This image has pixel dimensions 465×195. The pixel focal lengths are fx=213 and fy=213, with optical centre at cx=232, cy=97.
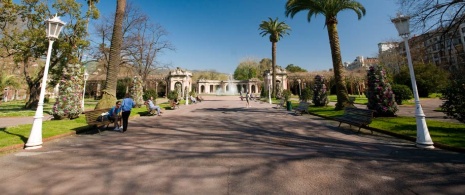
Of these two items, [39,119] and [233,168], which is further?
[39,119]

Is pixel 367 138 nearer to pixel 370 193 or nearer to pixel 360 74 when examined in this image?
pixel 370 193

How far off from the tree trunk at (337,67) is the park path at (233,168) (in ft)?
30.3

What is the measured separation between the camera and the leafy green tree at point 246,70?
8519cm

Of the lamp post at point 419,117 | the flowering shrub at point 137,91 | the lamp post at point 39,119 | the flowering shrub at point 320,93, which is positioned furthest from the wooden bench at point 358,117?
the flowering shrub at point 137,91

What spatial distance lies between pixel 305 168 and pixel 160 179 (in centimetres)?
255

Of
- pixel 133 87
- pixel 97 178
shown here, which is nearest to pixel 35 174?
pixel 97 178

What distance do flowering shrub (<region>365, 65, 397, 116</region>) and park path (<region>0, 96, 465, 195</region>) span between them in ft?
18.9

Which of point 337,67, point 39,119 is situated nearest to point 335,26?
point 337,67

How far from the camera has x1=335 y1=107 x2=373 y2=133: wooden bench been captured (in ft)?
25.1

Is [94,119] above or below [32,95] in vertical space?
below

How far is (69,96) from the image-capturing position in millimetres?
11766

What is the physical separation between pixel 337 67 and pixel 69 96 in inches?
658

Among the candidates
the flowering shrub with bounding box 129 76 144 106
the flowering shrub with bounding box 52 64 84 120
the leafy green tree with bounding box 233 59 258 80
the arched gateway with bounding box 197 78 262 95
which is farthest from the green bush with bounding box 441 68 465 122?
the leafy green tree with bounding box 233 59 258 80

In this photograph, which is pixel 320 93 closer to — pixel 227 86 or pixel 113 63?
pixel 113 63
